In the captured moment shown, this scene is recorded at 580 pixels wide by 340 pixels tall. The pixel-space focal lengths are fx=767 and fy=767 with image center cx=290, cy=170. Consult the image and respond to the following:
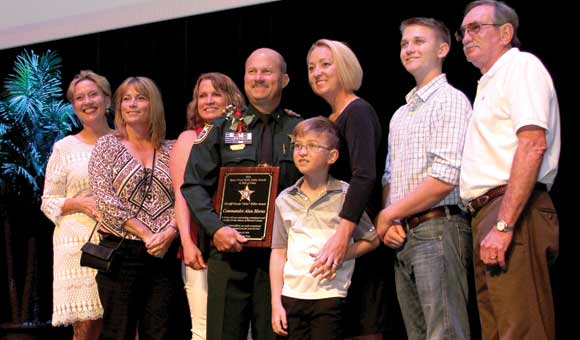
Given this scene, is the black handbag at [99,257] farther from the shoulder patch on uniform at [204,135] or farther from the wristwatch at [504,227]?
the wristwatch at [504,227]

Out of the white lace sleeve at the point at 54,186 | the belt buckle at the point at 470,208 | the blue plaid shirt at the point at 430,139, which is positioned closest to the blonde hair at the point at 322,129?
the blue plaid shirt at the point at 430,139

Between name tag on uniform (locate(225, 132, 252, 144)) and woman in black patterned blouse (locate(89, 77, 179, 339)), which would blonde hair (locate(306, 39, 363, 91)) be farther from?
woman in black patterned blouse (locate(89, 77, 179, 339))

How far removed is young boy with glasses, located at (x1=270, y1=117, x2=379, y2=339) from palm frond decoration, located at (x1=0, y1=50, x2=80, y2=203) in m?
2.83

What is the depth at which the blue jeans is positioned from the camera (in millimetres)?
2879

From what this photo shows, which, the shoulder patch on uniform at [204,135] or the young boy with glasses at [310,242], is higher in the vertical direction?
the shoulder patch on uniform at [204,135]

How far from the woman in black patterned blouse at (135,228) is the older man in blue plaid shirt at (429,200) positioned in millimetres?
1216

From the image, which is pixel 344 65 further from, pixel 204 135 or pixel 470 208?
pixel 470 208

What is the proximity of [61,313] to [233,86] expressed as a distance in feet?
4.89

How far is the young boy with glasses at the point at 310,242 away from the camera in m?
3.03

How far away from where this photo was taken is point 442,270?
290 cm

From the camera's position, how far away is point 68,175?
420 centimetres

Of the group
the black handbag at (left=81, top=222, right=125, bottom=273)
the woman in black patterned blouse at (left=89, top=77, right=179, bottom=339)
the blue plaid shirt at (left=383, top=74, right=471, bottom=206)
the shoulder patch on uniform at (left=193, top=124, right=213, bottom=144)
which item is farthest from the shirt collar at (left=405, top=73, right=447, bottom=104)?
the black handbag at (left=81, top=222, right=125, bottom=273)

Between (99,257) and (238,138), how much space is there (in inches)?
36.1

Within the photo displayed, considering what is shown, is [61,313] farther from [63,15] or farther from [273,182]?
[63,15]
